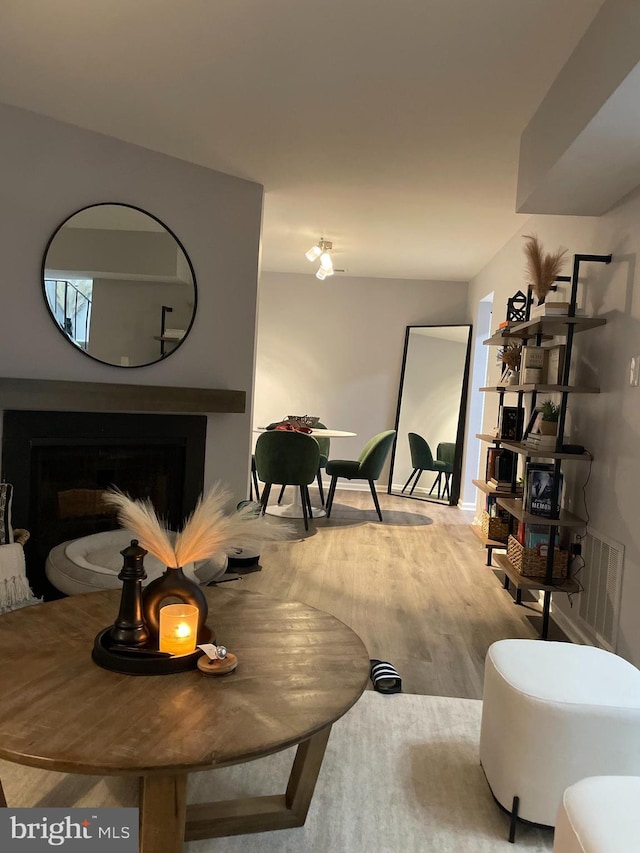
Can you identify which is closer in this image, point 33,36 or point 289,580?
point 33,36

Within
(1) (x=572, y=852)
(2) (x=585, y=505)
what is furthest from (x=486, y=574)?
(1) (x=572, y=852)

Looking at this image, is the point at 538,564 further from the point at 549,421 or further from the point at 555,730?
the point at 555,730

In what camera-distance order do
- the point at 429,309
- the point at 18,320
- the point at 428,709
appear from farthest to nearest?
the point at 429,309, the point at 18,320, the point at 428,709

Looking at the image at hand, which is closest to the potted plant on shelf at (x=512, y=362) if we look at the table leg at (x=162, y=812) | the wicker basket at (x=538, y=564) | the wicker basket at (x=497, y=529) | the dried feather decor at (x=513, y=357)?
the dried feather decor at (x=513, y=357)

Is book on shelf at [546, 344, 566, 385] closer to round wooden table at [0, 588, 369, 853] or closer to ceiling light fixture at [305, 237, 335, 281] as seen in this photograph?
round wooden table at [0, 588, 369, 853]

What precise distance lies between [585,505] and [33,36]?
3005mm

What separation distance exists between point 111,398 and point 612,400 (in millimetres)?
2401

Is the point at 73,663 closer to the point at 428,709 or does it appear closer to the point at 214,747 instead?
the point at 214,747

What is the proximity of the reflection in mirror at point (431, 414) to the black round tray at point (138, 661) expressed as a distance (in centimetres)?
519

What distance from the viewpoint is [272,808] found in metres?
1.61

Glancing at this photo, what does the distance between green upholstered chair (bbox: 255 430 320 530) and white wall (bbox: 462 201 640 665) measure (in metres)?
2.06

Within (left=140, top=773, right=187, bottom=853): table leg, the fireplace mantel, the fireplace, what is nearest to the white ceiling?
the fireplace mantel

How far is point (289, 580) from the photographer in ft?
12.0

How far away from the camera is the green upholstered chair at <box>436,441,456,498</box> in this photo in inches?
255
